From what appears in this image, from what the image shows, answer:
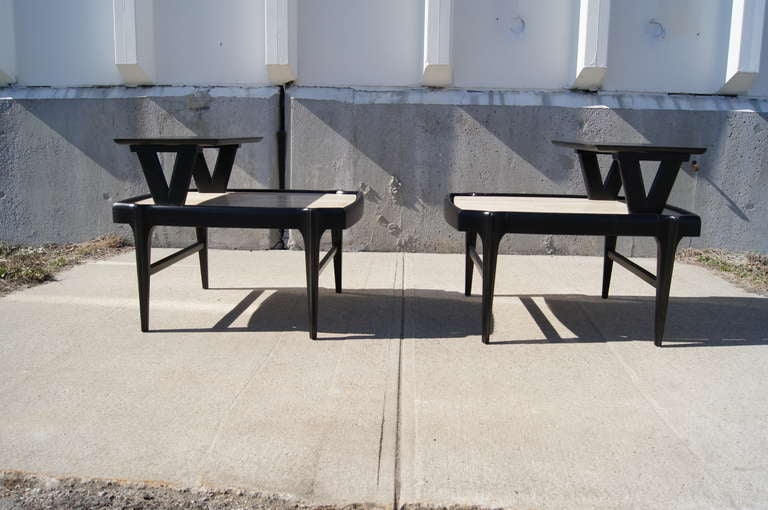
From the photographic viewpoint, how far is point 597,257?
674 centimetres

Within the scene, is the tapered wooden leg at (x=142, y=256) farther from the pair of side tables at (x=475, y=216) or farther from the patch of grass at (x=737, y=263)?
the patch of grass at (x=737, y=263)

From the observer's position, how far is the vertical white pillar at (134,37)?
21.0ft

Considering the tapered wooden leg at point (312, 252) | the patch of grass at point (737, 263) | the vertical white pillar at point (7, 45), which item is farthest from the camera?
the vertical white pillar at point (7, 45)

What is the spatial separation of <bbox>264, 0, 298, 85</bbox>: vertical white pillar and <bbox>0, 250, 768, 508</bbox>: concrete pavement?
2191 mm

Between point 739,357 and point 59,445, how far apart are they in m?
3.26

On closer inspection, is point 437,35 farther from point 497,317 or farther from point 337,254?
point 497,317

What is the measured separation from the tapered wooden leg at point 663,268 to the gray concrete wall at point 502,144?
2.76 m

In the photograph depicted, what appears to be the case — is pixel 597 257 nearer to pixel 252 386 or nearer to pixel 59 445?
pixel 252 386

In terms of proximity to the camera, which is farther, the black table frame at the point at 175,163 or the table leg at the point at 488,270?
the black table frame at the point at 175,163

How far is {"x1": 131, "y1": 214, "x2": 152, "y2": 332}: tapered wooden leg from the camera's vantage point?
3.96m

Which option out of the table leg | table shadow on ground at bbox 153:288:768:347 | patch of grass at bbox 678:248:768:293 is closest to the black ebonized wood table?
table shadow on ground at bbox 153:288:768:347

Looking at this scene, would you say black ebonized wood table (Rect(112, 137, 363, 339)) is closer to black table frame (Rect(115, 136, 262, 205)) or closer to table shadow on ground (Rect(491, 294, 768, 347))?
black table frame (Rect(115, 136, 262, 205))

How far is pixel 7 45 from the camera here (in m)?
6.83

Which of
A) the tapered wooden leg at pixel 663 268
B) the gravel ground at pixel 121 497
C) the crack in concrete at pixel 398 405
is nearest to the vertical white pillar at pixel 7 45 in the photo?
the crack in concrete at pixel 398 405
